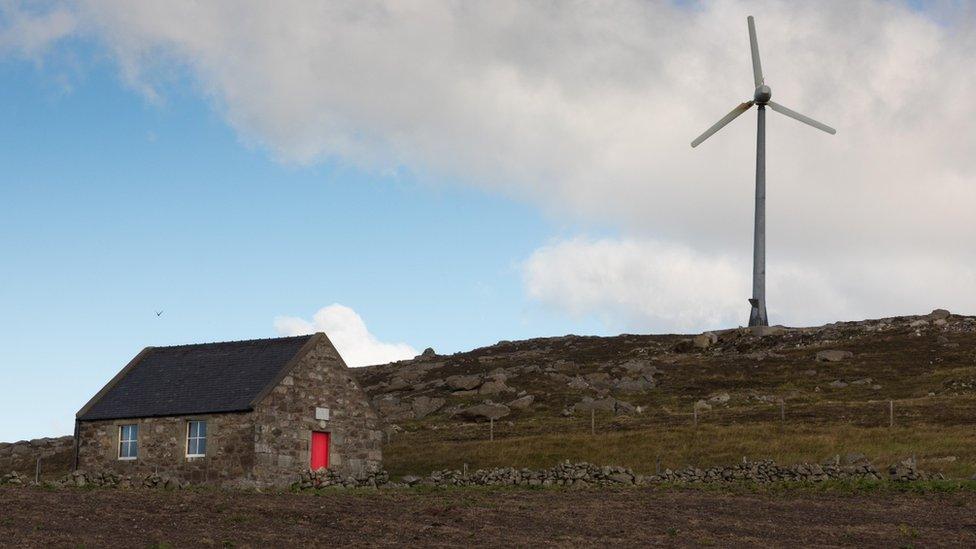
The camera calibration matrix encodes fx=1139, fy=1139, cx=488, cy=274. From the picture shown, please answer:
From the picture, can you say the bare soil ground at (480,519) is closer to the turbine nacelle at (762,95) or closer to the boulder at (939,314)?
the turbine nacelle at (762,95)

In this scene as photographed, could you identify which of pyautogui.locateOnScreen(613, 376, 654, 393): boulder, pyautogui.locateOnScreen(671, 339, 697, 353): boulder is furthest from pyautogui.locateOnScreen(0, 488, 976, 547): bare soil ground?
pyautogui.locateOnScreen(671, 339, 697, 353): boulder

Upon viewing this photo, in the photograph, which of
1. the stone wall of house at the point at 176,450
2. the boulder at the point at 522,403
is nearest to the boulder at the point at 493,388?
the boulder at the point at 522,403

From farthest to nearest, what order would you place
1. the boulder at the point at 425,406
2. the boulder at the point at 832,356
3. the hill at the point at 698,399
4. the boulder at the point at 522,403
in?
the boulder at the point at 832,356, the boulder at the point at 425,406, the boulder at the point at 522,403, the hill at the point at 698,399

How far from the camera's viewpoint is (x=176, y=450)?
46.6 metres

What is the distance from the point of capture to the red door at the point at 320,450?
156 ft

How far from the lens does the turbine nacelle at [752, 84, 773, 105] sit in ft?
317

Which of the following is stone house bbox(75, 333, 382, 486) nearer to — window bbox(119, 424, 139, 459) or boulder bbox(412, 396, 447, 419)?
window bbox(119, 424, 139, 459)

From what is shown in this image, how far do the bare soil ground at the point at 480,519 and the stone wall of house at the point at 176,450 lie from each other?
827cm

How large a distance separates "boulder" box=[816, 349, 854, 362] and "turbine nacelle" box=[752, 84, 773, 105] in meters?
22.0

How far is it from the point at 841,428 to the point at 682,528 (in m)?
27.5

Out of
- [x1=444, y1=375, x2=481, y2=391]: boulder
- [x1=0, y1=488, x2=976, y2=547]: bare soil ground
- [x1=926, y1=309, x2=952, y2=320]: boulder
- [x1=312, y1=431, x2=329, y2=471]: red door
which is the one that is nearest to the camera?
[x1=0, y1=488, x2=976, y2=547]: bare soil ground

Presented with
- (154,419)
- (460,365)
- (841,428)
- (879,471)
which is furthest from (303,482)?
(460,365)

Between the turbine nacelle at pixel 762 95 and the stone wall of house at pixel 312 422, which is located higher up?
the turbine nacelle at pixel 762 95

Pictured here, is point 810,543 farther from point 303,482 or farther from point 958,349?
point 958,349
